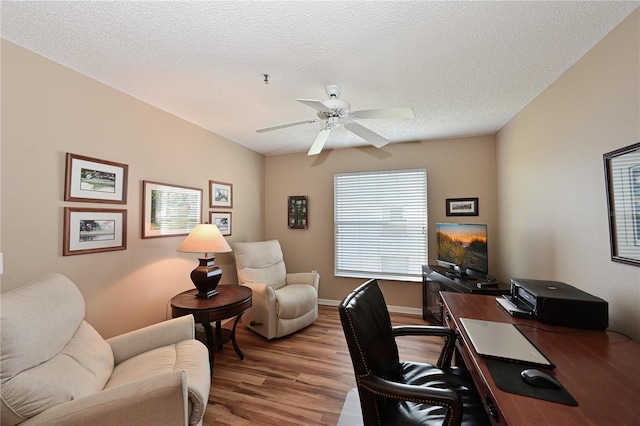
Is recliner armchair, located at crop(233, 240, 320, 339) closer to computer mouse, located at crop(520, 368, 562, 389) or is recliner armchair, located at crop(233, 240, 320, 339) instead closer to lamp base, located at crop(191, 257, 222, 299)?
lamp base, located at crop(191, 257, 222, 299)

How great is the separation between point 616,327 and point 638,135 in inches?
42.9

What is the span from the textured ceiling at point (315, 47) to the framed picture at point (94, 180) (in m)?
0.68

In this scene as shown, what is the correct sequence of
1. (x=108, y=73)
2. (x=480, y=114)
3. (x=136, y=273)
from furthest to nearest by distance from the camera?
(x=480, y=114) → (x=136, y=273) → (x=108, y=73)

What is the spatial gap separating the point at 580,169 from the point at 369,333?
1.89m

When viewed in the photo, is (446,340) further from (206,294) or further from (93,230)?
(93,230)

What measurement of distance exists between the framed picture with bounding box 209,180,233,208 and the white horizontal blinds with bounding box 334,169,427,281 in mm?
1619

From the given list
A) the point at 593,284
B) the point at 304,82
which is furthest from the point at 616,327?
the point at 304,82

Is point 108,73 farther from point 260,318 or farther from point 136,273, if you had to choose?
point 260,318

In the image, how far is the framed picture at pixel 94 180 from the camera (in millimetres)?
1896

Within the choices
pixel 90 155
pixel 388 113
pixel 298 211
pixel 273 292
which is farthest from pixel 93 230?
pixel 298 211

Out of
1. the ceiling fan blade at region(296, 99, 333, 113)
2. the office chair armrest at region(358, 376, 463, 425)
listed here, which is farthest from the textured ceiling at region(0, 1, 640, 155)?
the office chair armrest at region(358, 376, 463, 425)

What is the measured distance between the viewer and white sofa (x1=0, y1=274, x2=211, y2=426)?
3.41 ft

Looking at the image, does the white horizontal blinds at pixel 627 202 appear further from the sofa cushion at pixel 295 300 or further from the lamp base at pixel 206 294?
the lamp base at pixel 206 294

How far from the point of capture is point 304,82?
6.75 ft
